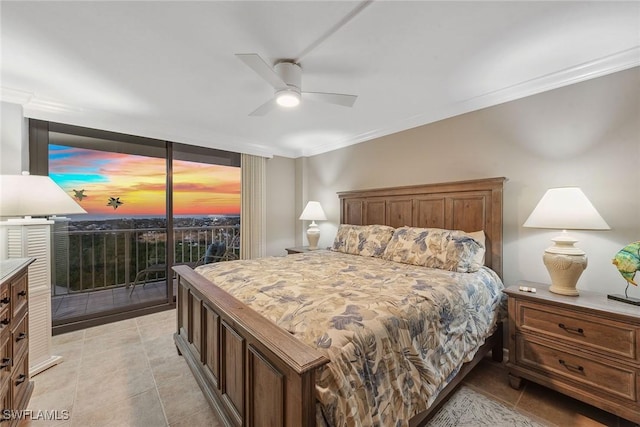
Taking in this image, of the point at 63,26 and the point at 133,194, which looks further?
the point at 133,194

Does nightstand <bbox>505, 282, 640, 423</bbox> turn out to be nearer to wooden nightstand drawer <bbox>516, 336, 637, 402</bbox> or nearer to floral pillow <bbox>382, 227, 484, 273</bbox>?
wooden nightstand drawer <bbox>516, 336, 637, 402</bbox>

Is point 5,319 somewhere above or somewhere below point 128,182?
below

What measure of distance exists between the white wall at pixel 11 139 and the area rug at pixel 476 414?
4.00m

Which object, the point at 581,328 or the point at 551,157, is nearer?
the point at 581,328

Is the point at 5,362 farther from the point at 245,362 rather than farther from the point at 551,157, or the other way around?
the point at 551,157

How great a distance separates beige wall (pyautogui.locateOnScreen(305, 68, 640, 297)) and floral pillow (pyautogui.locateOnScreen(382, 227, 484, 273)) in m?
0.46

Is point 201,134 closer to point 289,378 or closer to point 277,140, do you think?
point 277,140

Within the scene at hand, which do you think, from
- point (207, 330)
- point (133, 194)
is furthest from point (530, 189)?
point (133, 194)

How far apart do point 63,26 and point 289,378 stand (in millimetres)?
2444

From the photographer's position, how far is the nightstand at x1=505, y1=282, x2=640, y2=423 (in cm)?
157

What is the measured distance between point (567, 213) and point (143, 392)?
337 centimetres

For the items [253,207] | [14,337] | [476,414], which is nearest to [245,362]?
[14,337]

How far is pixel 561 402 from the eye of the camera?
6.15 feet

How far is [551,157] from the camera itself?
2.27 meters
